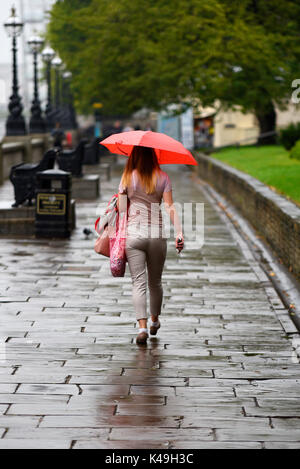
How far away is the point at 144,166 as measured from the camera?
7727mm

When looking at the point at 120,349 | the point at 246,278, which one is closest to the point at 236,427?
the point at 120,349

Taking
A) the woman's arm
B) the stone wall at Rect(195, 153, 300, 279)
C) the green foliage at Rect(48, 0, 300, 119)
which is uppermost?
the green foliage at Rect(48, 0, 300, 119)

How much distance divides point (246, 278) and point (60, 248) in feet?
11.8

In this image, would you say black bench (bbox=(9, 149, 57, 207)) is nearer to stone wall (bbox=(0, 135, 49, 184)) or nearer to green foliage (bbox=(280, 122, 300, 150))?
stone wall (bbox=(0, 135, 49, 184))

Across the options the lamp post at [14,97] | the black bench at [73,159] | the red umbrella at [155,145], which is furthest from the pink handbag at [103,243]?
the lamp post at [14,97]

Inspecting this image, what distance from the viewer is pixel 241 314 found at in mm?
9203

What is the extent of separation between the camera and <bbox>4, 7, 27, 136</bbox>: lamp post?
1144 inches

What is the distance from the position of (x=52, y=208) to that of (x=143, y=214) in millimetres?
7233

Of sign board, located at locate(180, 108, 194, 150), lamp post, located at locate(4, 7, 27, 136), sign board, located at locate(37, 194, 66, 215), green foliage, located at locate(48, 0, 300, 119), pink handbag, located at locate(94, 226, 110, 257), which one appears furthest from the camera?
sign board, located at locate(180, 108, 194, 150)

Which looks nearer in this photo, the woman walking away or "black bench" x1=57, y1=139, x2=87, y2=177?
the woman walking away

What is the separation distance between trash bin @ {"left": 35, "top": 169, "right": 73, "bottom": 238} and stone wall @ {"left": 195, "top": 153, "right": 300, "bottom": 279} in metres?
3.33

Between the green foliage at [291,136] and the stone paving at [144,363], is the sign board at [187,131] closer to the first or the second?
the green foliage at [291,136]

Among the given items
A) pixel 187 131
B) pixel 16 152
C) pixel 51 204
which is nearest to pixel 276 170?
pixel 51 204

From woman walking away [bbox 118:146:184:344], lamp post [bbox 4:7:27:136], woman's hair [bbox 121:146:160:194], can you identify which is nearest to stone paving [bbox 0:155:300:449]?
woman walking away [bbox 118:146:184:344]
